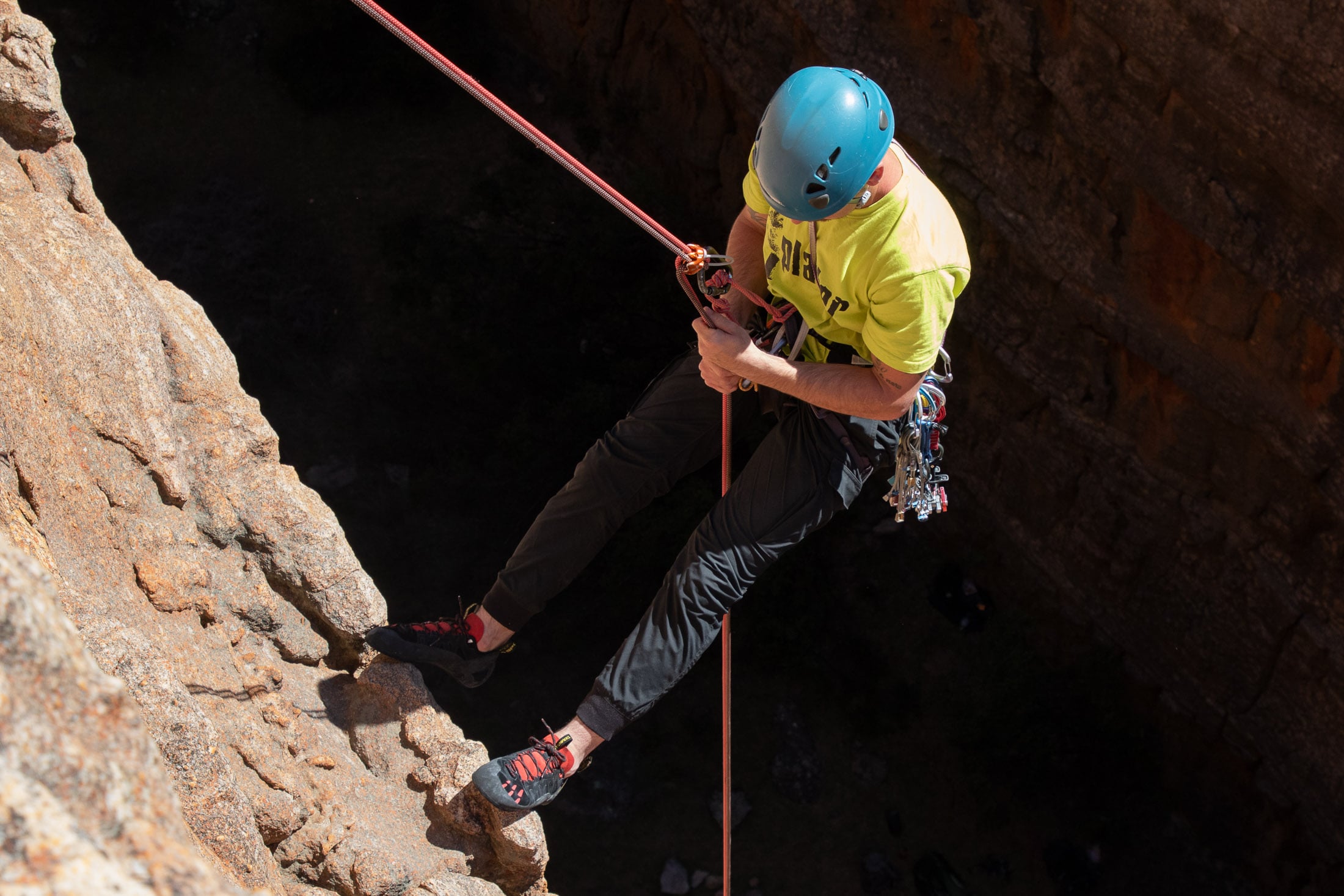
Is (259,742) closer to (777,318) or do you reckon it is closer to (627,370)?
(777,318)

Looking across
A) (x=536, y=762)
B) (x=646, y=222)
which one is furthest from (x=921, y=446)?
(x=536, y=762)

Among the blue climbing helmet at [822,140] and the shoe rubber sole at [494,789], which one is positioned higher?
the blue climbing helmet at [822,140]

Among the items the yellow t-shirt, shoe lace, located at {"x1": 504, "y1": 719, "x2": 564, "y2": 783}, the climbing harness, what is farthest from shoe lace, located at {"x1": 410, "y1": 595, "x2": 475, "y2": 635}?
the yellow t-shirt

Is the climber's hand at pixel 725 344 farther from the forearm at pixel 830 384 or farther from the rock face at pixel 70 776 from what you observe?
the rock face at pixel 70 776

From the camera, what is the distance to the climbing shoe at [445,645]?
133 inches

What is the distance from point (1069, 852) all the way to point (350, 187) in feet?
20.2

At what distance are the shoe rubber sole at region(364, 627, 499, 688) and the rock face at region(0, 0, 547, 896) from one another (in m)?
0.09

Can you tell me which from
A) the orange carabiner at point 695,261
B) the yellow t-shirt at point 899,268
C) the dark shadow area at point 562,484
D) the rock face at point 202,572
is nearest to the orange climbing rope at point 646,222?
the orange carabiner at point 695,261

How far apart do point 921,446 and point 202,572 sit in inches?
80.1

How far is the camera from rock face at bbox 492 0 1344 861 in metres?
4.35

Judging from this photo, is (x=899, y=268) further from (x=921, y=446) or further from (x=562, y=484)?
(x=562, y=484)

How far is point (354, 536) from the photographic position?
6.71 m

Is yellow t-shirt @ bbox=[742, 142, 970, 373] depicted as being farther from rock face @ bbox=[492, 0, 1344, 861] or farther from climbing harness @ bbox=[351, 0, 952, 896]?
rock face @ bbox=[492, 0, 1344, 861]

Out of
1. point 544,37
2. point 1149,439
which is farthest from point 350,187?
point 1149,439
